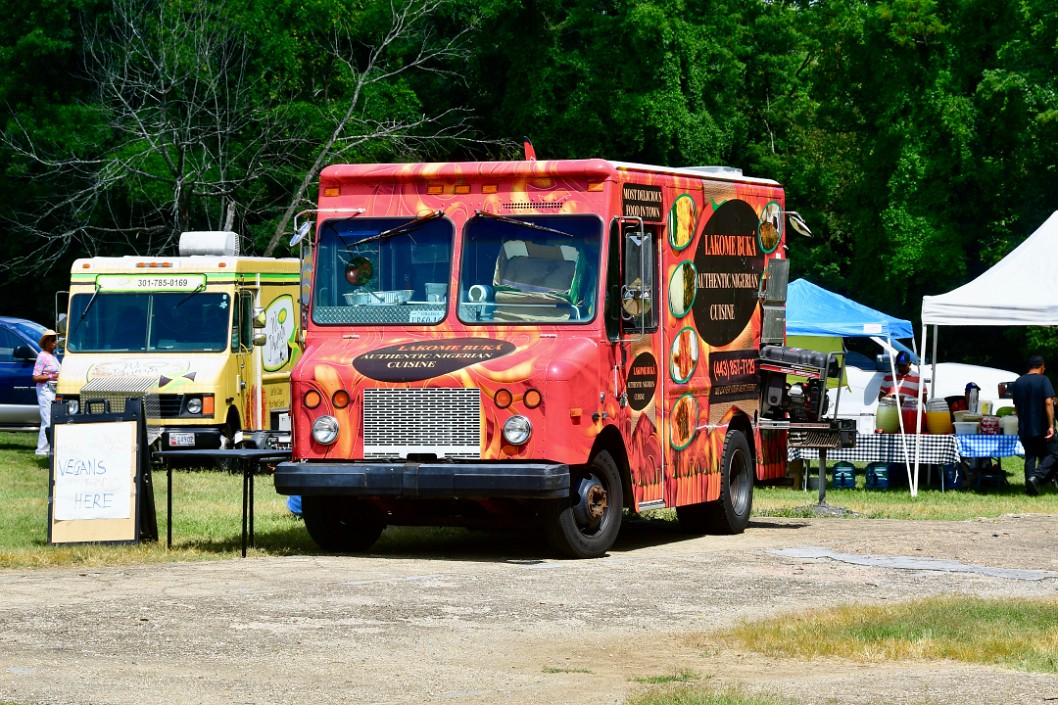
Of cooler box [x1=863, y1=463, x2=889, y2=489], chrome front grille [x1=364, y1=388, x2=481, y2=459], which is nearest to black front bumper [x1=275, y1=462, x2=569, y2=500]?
chrome front grille [x1=364, y1=388, x2=481, y2=459]

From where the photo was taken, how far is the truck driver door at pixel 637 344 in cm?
1318

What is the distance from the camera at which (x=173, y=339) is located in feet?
73.7

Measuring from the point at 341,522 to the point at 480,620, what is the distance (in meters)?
3.86

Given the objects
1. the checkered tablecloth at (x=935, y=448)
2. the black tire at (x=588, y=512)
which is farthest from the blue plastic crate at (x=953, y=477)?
the black tire at (x=588, y=512)

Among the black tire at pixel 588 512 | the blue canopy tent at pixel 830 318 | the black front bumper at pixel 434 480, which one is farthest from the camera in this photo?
the blue canopy tent at pixel 830 318

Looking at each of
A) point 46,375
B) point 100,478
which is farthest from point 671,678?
point 46,375

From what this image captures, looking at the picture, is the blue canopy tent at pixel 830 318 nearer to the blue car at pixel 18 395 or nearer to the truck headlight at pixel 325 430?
the blue car at pixel 18 395

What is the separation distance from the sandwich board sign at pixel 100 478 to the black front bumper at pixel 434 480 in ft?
4.77

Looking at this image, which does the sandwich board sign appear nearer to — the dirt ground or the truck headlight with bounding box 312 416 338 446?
the dirt ground

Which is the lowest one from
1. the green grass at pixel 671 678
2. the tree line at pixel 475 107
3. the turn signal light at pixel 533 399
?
the green grass at pixel 671 678

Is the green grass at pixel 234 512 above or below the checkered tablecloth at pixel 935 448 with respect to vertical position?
below

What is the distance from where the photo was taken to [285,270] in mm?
23859

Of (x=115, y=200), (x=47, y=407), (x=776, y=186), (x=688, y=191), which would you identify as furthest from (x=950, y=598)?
(x=115, y=200)

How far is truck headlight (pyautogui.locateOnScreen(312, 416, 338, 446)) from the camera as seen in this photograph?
13.1 m
